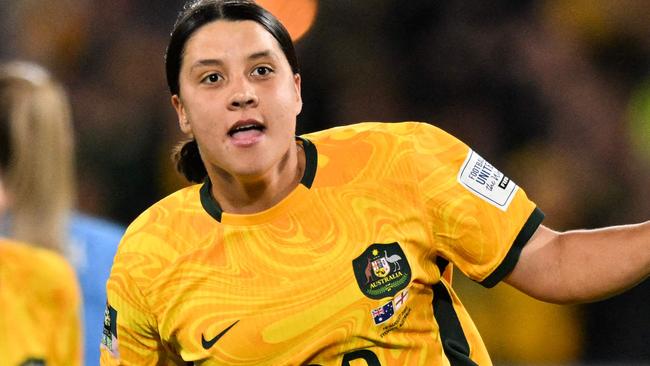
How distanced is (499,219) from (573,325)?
9.06ft

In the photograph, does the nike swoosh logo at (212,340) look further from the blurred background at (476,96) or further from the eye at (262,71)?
the blurred background at (476,96)

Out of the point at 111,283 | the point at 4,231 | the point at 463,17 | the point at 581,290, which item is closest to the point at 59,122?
the point at 4,231

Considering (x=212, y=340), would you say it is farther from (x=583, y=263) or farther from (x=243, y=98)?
(x=583, y=263)

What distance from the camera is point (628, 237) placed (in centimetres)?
288

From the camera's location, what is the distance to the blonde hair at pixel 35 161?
3.19m

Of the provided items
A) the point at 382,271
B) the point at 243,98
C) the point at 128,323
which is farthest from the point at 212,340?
the point at 243,98

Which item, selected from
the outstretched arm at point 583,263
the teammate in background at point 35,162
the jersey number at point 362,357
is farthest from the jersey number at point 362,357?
the teammate in background at point 35,162

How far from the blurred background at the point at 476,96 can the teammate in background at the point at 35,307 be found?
2.81m

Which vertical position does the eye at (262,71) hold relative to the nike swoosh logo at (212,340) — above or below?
above

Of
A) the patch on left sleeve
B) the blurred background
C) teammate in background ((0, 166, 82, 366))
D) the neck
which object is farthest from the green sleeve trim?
the blurred background

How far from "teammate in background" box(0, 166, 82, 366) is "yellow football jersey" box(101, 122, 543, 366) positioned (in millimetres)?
153

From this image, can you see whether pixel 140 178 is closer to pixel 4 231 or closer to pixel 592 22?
pixel 592 22

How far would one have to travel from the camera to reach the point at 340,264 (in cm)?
294

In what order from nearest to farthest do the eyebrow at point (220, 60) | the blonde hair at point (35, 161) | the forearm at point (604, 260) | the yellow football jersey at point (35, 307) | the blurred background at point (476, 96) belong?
the forearm at point (604, 260), the eyebrow at point (220, 60), the yellow football jersey at point (35, 307), the blonde hair at point (35, 161), the blurred background at point (476, 96)
